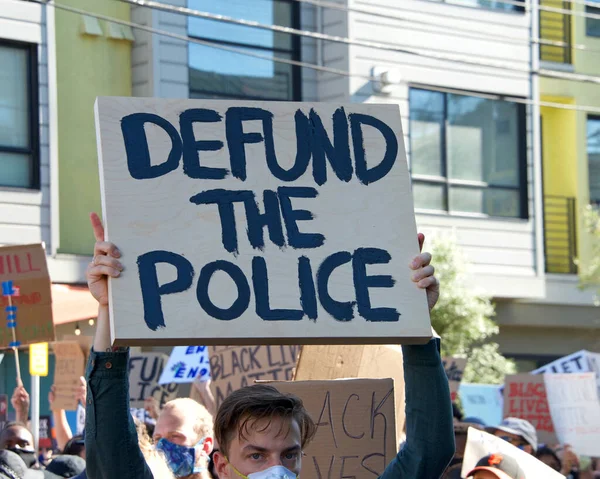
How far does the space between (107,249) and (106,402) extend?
0.39 metres

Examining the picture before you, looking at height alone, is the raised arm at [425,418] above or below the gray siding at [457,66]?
below

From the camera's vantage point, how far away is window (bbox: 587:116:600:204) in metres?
22.5

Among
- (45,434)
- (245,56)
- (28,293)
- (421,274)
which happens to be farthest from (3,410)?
(245,56)

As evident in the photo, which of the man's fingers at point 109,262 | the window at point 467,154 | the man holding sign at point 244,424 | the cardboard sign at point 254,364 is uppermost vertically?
the window at point 467,154

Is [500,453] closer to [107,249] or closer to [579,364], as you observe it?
[107,249]

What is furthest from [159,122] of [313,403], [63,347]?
[63,347]

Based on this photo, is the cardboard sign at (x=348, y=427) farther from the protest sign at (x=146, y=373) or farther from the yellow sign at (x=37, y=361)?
the protest sign at (x=146, y=373)

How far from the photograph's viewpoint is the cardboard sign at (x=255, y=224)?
3.34 meters

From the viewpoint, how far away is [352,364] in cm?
518

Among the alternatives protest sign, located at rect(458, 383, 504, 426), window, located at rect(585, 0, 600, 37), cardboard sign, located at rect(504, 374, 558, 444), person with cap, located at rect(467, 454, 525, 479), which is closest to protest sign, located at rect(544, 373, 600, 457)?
cardboard sign, located at rect(504, 374, 558, 444)

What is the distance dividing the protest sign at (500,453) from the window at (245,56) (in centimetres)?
1196

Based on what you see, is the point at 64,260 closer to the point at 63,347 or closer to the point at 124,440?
the point at 63,347

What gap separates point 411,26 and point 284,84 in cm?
224

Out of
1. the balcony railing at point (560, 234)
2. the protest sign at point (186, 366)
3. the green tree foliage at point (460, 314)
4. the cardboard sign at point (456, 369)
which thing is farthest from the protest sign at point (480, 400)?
the balcony railing at point (560, 234)
